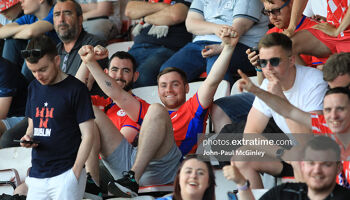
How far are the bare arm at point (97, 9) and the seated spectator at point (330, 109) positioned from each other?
3.31 metres

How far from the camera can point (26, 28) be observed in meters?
6.03

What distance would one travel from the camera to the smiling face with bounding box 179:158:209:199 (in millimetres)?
3223

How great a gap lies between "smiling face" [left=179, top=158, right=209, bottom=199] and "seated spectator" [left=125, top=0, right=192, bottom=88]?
2.27m

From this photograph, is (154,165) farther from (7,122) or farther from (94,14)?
(94,14)

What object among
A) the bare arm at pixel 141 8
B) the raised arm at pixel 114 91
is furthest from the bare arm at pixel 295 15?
the bare arm at pixel 141 8

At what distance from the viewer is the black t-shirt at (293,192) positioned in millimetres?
2822

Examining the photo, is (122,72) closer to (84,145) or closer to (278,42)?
(84,145)

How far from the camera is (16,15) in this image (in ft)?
21.5

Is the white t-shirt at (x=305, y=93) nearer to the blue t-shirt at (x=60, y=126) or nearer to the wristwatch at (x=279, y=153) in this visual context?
the wristwatch at (x=279, y=153)

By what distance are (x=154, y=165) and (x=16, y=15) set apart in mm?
3168

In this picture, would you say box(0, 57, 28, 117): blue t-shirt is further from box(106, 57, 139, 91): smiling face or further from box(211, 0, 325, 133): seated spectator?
box(211, 0, 325, 133): seated spectator

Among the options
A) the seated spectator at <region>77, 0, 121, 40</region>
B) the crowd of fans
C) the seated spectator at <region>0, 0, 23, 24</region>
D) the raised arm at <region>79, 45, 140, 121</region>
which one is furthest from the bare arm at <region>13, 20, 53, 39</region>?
the raised arm at <region>79, 45, 140, 121</region>

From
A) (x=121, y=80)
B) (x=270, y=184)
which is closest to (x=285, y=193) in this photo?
(x=270, y=184)

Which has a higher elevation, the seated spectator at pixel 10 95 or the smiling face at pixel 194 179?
the seated spectator at pixel 10 95
